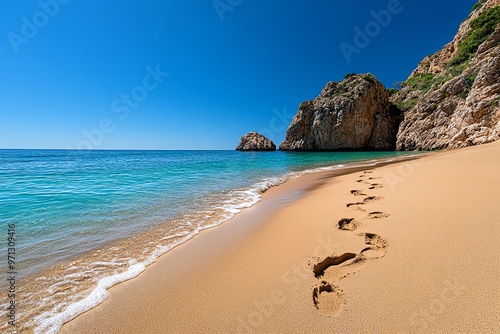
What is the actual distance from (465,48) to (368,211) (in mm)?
62377

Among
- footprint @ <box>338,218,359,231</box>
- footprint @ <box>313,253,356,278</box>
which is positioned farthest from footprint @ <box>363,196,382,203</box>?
footprint @ <box>313,253,356,278</box>

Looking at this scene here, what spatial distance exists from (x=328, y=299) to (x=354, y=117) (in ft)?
218

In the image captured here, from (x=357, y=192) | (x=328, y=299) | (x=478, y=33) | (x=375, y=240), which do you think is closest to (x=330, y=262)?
(x=328, y=299)

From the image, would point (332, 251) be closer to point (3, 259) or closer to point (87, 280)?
point (87, 280)

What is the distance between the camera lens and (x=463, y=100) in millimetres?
34750

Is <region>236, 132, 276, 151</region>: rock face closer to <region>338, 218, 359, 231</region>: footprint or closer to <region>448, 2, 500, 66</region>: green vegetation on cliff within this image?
<region>448, 2, 500, 66</region>: green vegetation on cliff

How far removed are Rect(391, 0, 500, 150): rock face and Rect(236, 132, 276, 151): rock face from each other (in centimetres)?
5822

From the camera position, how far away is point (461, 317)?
5.34ft

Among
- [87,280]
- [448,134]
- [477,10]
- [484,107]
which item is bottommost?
[87,280]

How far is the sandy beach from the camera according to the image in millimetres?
1800

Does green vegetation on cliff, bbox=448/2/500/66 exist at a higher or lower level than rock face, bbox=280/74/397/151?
Answer: higher

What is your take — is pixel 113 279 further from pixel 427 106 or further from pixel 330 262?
pixel 427 106

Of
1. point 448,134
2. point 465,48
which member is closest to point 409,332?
point 448,134

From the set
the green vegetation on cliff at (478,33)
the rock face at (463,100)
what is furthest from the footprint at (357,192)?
the green vegetation on cliff at (478,33)
